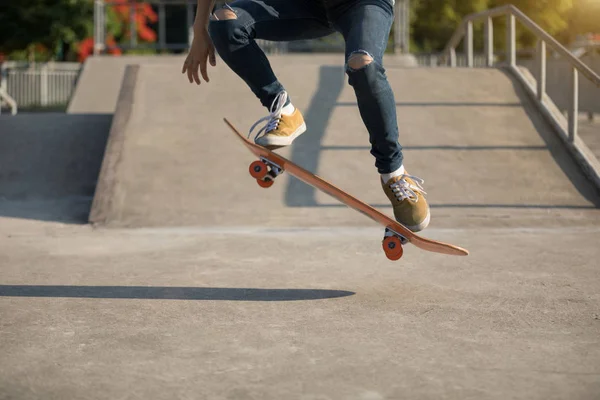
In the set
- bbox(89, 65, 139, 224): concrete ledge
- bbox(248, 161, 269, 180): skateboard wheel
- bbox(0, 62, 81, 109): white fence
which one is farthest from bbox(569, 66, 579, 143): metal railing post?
bbox(0, 62, 81, 109): white fence

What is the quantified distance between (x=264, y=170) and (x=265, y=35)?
68 centimetres

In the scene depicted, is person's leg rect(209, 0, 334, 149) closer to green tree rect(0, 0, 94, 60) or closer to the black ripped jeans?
the black ripped jeans

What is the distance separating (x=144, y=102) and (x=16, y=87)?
24024 mm

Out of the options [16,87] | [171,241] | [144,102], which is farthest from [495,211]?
[16,87]

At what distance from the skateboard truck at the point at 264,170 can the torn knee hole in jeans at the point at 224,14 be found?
731mm

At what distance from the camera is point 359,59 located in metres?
3.79

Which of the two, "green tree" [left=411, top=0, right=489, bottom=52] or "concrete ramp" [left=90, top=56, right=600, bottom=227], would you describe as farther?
"green tree" [left=411, top=0, right=489, bottom=52]

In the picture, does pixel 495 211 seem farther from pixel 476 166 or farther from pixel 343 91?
pixel 343 91

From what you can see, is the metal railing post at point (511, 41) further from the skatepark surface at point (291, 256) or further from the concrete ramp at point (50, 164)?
the concrete ramp at point (50, 164)

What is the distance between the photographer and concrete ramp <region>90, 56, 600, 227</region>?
22.7 ft

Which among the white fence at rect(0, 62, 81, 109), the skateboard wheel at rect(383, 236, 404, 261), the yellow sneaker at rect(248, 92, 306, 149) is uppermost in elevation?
the yellow sneaker at rect(248, 92, 306, 149)

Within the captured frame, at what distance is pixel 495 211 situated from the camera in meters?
6.95

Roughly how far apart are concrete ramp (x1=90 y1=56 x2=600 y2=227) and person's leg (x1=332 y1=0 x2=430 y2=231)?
2613mm

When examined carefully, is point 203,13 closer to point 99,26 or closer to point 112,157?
point 112,157
